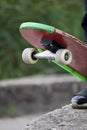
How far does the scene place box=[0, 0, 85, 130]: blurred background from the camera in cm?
741

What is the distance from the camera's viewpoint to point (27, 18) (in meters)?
8.20

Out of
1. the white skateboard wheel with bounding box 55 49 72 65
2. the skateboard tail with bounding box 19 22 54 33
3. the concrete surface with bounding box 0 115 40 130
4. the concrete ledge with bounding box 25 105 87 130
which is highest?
the skateboard tail with bounding box 19 22 54 33

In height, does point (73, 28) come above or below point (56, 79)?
above

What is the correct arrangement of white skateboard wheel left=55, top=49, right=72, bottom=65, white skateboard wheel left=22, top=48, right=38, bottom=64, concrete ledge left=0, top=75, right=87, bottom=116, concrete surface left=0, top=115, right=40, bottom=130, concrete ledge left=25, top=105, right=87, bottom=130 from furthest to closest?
concrete ledge left=0, top=75, right=87, bottom=116, concrete surface left=0, top=115, right=40, bottom=130, concrete ledge left=25, top=105, right=87, bottom=130, white skateboard wheel left=22, top=48, right=38, bottom=64, white skateboard wheel left=55, top=49, right=72, bottom=65

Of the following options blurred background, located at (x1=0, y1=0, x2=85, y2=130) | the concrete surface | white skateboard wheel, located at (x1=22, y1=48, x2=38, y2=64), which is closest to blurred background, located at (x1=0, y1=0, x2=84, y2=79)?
blurred background, located at (x1=0, y1=0, x2=85, y2=130)

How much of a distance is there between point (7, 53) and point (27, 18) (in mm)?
508

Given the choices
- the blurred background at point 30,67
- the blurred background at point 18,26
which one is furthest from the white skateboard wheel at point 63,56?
the blurred background at point 18,26

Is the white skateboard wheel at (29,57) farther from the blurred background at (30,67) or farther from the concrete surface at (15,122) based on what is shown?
the blurred background at (30,67)

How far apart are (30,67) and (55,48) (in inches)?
181

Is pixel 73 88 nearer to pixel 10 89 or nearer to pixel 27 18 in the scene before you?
pixel 10 89

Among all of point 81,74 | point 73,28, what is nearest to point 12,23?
point 73,28

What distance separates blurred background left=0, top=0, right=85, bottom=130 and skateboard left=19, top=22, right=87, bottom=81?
273 cm

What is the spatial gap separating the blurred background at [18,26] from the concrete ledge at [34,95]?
26.9 inches

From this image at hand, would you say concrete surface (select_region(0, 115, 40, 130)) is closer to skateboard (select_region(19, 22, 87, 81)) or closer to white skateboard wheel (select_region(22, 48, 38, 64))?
skateboard (select_region(19, 22, 87, 81))
